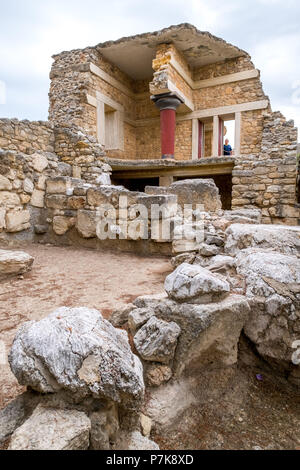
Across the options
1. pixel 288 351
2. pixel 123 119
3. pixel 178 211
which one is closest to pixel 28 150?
pixel 178 211

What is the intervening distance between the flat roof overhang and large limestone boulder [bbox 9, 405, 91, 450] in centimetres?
792

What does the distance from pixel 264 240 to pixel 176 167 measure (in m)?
6.89

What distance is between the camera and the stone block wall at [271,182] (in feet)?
22.6

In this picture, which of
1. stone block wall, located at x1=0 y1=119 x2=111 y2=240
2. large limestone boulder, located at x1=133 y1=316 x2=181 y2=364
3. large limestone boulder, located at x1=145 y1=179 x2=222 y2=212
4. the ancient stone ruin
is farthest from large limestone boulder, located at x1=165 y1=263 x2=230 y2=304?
stone block wall, located at x1=0 y1=119 x2=111 y2=240

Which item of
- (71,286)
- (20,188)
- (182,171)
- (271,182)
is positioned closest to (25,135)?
(20,188)

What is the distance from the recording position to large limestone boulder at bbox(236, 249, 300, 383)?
68.4 inches

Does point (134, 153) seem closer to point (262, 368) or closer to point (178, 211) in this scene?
point (178, 211)

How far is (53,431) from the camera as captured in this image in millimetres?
969

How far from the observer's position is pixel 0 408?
3.90 ft

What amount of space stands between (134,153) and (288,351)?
1206 centimetres

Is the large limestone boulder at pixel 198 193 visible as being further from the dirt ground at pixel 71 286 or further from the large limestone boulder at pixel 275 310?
the large limestone boulder at pixel 275 310

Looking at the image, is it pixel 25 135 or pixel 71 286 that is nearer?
pixel 71 286

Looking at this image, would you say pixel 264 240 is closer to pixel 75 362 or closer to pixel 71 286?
pixel 71 286

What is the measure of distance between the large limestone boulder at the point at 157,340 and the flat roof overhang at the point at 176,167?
7178 mm
